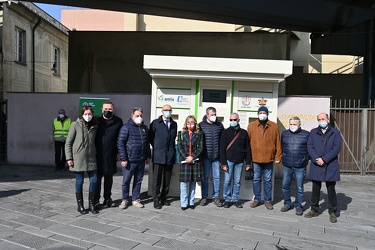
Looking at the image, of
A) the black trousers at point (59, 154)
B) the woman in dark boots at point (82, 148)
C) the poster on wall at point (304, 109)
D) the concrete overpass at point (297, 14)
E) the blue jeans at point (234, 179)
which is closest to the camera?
the woman in dark boots at point (82, 148)

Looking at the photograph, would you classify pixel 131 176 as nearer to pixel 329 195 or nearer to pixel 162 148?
pixel 162 148

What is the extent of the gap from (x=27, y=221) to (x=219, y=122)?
11.7ft

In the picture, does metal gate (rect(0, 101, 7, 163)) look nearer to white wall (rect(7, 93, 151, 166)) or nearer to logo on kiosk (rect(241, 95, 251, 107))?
white wall (rect(7, 93, 151, 166))

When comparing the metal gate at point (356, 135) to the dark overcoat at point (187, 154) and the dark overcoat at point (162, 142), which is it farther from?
the dark overcoat at point (162, 142)

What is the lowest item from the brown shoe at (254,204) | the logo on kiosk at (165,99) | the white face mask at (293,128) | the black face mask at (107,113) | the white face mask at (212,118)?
the brown shoe at (254,204)

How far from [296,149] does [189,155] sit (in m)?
1.83

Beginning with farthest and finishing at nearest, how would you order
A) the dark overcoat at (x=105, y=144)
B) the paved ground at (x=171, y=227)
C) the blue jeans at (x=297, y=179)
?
the blue jeans at (x=297, y=179) < the dark overcoat at (x=105, y=144) < the paved ground at (x=171, y=227)

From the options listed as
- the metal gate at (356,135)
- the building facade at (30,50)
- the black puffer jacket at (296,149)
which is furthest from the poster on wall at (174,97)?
the building facade at (30,50)

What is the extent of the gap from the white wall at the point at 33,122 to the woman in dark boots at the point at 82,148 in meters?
5.14

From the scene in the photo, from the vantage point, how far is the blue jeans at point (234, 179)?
654 cm

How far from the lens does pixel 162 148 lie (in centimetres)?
634

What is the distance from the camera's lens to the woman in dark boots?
5750 millimetres

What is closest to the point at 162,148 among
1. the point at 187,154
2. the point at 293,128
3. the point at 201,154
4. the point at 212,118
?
the point at 187,154

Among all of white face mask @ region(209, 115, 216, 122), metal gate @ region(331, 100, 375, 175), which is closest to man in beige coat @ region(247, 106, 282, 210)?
white face mask @ region(209, 115, 216, 122)
